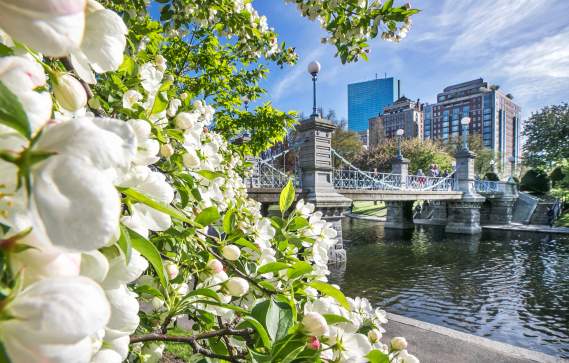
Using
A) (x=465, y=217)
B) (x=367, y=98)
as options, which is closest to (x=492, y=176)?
(x=465, y=217)

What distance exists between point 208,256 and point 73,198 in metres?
0.91

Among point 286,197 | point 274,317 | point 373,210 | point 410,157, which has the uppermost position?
point 410,157

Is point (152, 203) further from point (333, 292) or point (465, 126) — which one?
point (465, 126)

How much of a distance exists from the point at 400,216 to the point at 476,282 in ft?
40.5

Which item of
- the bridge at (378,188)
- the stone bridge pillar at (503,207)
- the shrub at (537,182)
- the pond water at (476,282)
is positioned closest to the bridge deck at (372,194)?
the bridge at (378,188)

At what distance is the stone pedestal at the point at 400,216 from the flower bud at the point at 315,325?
23.2 meters

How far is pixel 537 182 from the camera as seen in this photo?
29.5 metres

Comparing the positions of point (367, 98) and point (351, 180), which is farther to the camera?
point (367, 98)

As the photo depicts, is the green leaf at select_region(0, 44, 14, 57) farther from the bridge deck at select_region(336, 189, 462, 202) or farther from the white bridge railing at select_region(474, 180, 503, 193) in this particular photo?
the white bridge railing at select_region(474, 180, 503, 193)

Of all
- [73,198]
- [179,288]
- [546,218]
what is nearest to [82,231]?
[73,198]

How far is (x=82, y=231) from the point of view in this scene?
279mm

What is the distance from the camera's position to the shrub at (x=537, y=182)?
96.0 ft

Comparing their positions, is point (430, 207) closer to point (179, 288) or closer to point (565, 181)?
point (565, 181)

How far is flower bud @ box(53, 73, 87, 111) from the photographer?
1.54 feet
